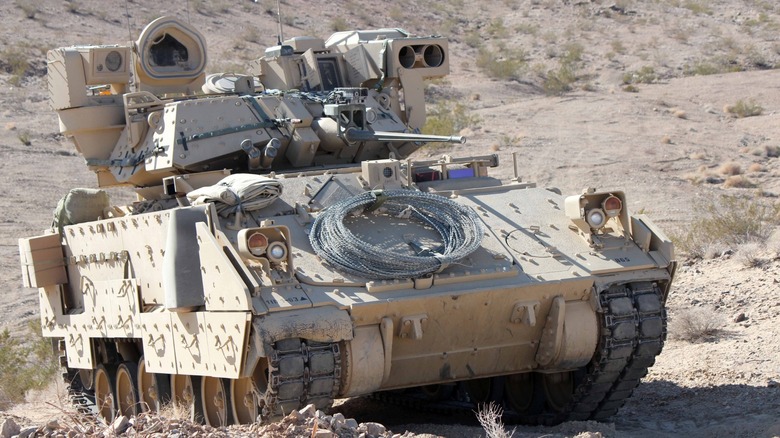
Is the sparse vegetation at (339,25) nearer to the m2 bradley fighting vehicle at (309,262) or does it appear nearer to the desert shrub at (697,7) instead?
the desert shrub at (697,7)

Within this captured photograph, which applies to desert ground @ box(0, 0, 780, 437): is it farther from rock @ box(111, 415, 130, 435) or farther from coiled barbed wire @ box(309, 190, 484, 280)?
rock @ box(111, 415, 130, 435)

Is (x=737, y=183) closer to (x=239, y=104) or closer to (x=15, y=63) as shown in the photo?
(x=239, y=104)

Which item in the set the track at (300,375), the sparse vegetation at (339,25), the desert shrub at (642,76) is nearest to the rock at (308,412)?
the track at (300,375)

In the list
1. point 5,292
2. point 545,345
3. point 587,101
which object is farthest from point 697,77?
point 545,345

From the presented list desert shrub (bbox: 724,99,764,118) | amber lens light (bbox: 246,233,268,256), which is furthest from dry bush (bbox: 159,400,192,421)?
desert shrub (bbox: 724,99,764,118)

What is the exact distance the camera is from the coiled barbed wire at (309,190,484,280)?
972 cm

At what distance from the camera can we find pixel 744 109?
28.7 meters

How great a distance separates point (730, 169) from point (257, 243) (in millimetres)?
16134

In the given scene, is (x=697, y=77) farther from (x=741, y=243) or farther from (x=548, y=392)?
(x=548, y=392)

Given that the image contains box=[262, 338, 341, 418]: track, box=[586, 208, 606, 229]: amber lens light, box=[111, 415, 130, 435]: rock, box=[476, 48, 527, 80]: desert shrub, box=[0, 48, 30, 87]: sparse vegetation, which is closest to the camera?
box=[111, 415, 130, 435]: rock

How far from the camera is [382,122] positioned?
42.2ft

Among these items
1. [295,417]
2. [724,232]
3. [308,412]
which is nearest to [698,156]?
[724,232]

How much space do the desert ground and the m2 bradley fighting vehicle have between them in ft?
2.34

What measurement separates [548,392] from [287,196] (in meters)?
2.90
